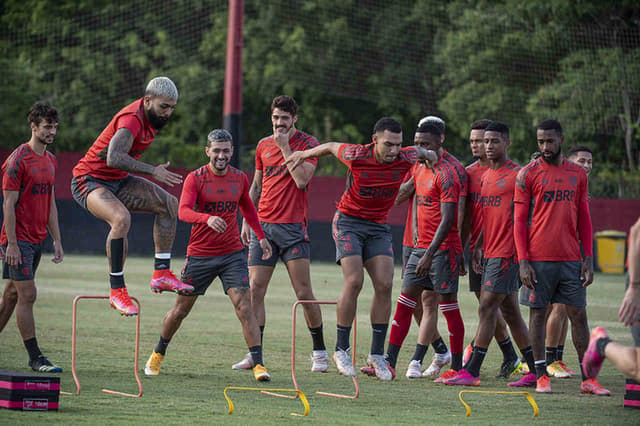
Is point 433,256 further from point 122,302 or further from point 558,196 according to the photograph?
point 122,302

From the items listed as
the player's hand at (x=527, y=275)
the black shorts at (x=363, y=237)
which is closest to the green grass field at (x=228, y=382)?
the player's hand at (x=527, y=275)

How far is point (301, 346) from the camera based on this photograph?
11.9 meters

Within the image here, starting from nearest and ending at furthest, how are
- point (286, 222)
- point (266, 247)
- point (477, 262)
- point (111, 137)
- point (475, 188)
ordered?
1. point (111, 137)
2. point (266, 247)
3. point (475, 188)
4. point (477, 262)
5. point (286, 222)

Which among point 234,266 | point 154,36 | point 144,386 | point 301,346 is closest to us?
point 144,386

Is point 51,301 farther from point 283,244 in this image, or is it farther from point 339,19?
point 339,19

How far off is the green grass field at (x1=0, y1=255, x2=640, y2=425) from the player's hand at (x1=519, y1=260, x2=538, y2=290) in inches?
38.4

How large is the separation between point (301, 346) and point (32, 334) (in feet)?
11.6

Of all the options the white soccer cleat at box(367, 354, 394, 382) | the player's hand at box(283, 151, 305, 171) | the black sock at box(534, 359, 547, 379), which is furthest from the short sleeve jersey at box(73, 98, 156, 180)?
the black sock at box(534, 359, 547, 379)

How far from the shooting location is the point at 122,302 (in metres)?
8.55

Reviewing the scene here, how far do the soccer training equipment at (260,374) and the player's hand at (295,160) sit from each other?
6.08ft

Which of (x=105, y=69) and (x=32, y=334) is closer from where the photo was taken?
(x=32, y=334)

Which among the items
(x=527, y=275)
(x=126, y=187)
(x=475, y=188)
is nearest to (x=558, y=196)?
(x=527, y=275)

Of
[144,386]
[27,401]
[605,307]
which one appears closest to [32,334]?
[144,386]

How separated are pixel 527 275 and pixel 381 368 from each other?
1640mm
